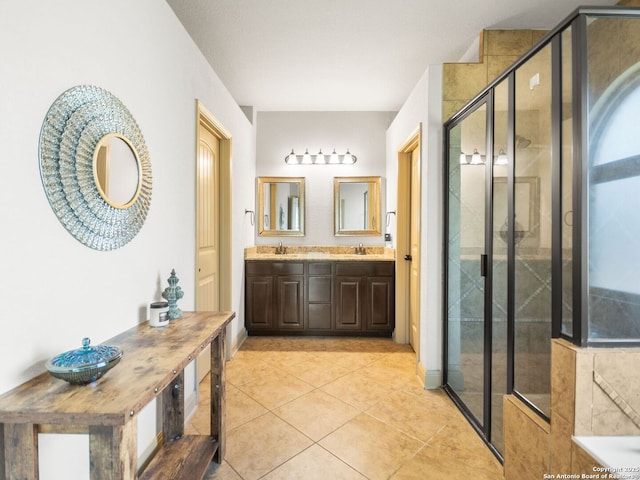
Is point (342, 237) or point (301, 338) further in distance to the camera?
point (342, 237)

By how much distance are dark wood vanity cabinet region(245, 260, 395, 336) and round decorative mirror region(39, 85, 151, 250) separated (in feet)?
7.20


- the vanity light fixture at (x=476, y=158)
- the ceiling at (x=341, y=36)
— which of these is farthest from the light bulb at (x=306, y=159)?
the vanity light fixture at (x=476, y=158)

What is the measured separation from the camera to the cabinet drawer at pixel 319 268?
12.0 ft

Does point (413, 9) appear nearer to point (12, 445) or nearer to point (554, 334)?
point (554, 334)

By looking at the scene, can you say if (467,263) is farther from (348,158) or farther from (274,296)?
(348,158)

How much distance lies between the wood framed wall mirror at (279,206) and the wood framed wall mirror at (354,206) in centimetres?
46

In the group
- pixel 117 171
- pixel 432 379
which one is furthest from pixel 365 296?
pixel 117 171

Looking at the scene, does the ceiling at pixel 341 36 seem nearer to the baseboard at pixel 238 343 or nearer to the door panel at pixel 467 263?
the door panel at pixel 467 263

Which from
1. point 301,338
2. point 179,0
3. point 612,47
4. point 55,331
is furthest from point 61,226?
point 301,338

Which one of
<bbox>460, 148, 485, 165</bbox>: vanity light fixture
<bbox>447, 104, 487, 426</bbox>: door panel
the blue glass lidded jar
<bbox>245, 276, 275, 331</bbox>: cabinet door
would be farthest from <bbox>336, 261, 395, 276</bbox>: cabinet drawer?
the blue glass lidded jar

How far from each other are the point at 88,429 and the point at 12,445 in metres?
0.21

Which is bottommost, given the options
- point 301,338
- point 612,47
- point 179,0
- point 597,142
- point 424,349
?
point 301,338

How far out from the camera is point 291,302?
369 centimetres

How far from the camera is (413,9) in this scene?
2.27 m
